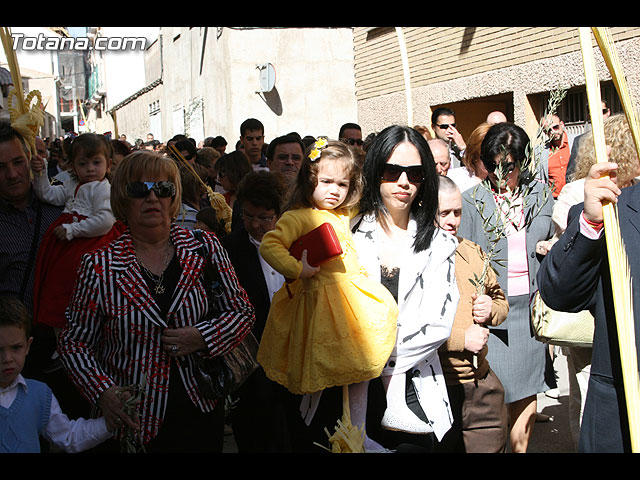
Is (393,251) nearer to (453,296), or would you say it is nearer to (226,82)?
(453,296)

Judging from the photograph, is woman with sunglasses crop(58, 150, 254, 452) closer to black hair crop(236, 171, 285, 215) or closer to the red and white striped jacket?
the red and white striped jacket

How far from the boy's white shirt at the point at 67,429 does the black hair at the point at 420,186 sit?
4.66 ft

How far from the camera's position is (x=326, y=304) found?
303cm

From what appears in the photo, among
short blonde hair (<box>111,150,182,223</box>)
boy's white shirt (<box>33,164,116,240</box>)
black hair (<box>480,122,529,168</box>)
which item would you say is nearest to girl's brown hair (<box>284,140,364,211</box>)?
short blonde hair (<box>111,150,182,223</box>)

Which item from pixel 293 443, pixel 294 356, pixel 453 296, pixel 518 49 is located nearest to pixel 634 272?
pixel 453 296

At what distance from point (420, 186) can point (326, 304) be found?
670 millimetres

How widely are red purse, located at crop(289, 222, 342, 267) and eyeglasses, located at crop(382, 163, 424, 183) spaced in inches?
13.2

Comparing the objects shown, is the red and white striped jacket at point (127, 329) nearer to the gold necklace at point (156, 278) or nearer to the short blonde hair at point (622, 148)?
the gold necklace at point (156, 278)

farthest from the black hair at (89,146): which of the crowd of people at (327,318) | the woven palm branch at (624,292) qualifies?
the woven palm branch at (624,292)

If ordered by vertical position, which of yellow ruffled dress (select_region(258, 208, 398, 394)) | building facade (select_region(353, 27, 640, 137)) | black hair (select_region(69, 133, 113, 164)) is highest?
building facade (select_region(353, 27, 640, 137))

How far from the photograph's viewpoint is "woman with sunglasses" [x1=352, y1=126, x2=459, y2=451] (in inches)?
118

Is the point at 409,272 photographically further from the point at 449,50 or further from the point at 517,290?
the point at 449,50

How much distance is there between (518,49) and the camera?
11273 mm

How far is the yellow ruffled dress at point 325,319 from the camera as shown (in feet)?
9.60
